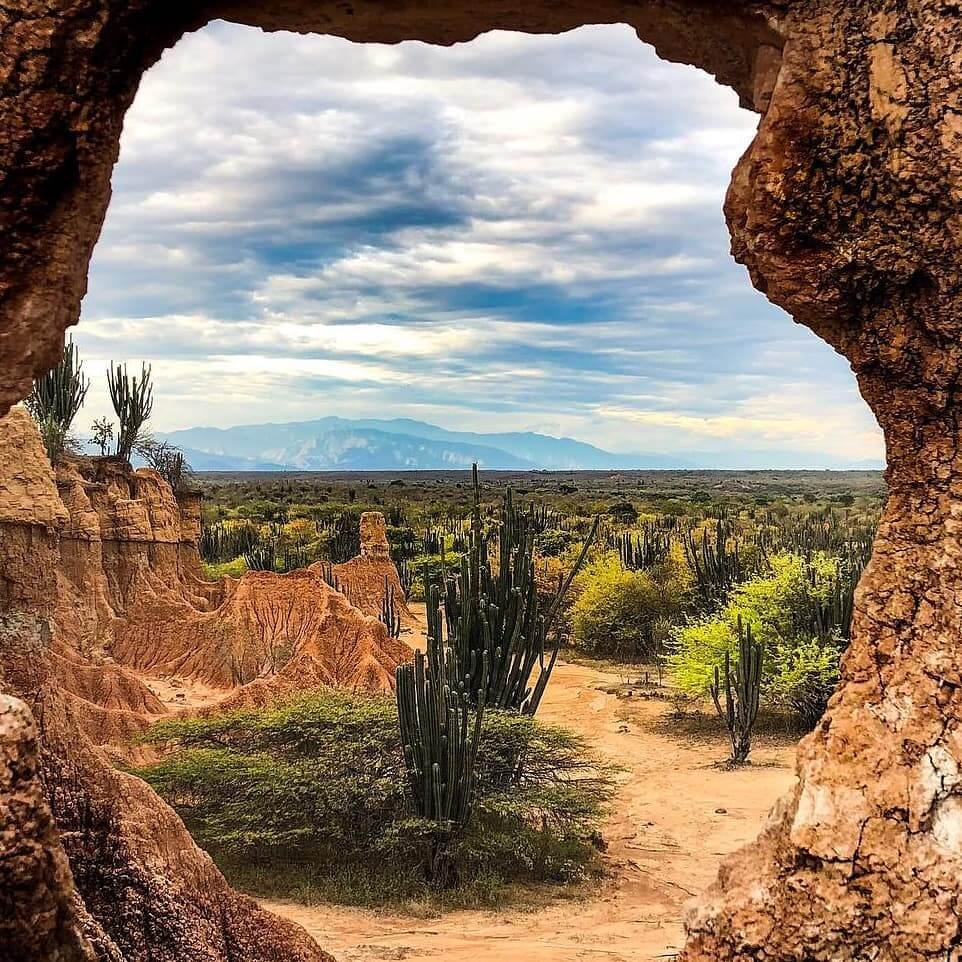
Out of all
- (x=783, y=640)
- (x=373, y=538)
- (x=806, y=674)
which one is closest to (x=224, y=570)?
(x=373, y=538)

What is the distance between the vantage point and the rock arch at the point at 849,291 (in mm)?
3586

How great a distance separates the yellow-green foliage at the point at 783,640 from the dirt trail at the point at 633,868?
1051 mm

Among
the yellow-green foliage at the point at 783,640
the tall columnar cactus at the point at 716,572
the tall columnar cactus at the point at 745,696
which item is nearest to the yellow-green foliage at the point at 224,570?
the tall columnar cactus at the point at 716,572

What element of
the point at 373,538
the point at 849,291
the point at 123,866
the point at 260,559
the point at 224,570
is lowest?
the point at 224,570

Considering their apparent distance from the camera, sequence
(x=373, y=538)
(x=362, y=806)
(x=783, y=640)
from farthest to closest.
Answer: (x=373, y=538) → (x=783, y=640) → (x=362, y=806)

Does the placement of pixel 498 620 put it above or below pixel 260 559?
above

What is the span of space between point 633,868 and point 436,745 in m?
2.83

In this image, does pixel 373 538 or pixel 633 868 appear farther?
pixel 373 538

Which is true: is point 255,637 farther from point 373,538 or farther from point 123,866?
point 123,866

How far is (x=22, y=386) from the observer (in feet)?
14.5

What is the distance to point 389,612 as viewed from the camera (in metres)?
24.4

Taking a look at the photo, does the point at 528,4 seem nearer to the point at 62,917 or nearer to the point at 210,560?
the point at 62,917

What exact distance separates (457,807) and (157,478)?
12.6 metres

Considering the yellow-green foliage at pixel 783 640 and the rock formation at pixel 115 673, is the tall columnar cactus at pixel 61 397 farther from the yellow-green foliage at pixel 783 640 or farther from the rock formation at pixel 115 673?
the yellow-green foliage at pixel 783 640
